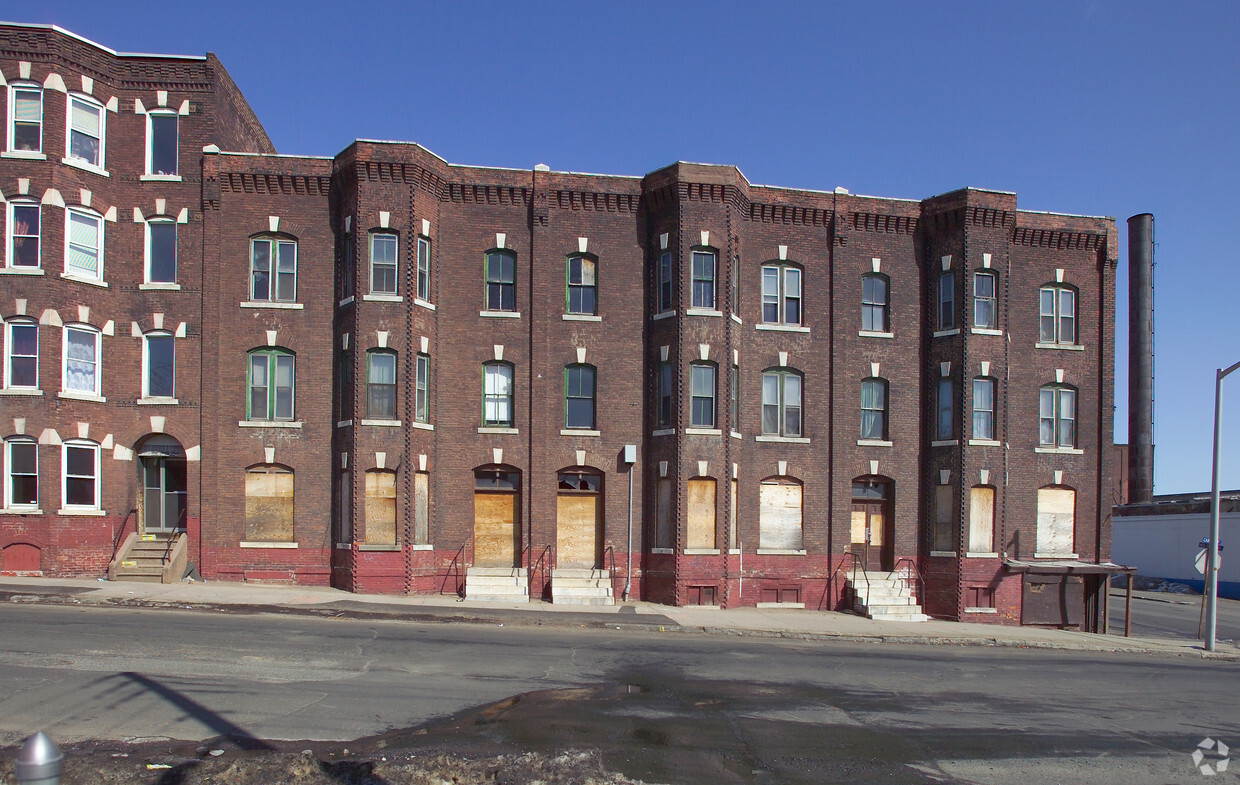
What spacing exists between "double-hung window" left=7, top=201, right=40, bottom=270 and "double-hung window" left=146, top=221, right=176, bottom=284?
2564 mm

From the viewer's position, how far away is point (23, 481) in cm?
2328

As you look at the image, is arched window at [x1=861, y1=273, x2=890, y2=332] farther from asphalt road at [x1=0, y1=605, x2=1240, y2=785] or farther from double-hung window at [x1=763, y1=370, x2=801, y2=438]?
asphalt road at [x1=0, y1=605, x2=1240, y2=785]

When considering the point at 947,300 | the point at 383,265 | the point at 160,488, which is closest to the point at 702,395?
the point at 947,300

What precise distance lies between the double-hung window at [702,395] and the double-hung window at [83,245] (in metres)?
16.1

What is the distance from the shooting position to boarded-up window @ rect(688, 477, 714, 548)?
25453 millimetres

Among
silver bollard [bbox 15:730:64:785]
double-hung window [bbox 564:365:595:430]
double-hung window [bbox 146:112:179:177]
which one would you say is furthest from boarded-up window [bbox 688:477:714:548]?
silver bollard [bbox 15:730:64:785]

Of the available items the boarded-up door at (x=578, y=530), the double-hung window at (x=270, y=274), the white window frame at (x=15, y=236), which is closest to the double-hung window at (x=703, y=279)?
the boarded-up door at (x=578, y=530)

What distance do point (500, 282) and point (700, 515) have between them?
862 centimetres

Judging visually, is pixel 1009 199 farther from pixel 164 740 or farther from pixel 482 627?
pixel 164 740

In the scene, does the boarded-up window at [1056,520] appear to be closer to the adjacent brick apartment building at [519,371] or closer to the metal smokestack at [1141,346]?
the adjacent brick apartment building at [519,371]

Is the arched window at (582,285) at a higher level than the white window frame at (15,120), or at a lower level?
lower

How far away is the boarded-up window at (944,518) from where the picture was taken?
2750 cm

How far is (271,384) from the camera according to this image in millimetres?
25016

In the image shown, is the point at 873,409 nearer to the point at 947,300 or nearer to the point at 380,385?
the point at 947,300
